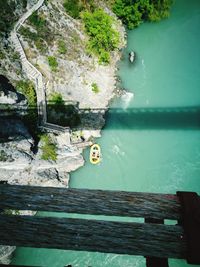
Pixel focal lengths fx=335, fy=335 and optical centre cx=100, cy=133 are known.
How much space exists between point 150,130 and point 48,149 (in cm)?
694

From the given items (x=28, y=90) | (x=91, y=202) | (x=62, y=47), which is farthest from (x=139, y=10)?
(x=91, y=202)

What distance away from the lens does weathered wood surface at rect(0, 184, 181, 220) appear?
2.23 m

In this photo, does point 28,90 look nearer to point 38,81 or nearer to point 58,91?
point 38,81

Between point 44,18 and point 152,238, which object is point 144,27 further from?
point 152,238

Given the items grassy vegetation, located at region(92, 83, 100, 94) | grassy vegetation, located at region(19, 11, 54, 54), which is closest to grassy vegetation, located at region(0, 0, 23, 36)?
grassy vegetation, located at region(19, 11, 54, 54)

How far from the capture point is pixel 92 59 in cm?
2355

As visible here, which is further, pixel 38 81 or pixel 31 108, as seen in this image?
pixel 38 81

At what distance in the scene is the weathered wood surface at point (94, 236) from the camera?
210cm

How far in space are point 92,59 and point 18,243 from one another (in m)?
22.2

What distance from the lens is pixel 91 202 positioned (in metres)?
2.27

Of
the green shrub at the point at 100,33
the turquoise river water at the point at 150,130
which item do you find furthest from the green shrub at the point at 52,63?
the turquoise river water at the point at 150,130

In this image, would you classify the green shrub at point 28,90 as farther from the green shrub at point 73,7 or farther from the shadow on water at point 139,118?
the green shrub at point 73,7

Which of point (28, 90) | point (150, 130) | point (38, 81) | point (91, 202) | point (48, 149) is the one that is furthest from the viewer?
point (150, 130)

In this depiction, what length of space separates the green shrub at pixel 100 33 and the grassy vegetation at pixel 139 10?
67.1 inches
